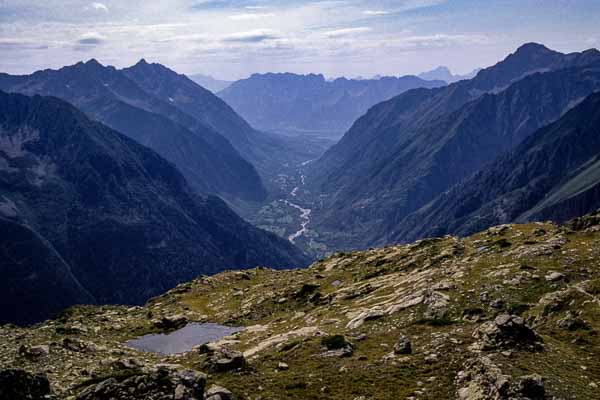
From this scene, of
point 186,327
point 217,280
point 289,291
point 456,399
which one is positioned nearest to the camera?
point 456,399

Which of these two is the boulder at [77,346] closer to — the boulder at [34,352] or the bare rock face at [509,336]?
the boulder at [34,352]

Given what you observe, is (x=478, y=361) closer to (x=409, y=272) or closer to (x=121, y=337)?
(x=409, y=272)

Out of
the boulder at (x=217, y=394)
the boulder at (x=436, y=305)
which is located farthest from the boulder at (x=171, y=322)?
the boulder at (x=217, y=394)

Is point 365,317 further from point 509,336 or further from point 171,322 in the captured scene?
point 171,322

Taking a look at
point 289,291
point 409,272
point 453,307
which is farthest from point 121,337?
point 453,307

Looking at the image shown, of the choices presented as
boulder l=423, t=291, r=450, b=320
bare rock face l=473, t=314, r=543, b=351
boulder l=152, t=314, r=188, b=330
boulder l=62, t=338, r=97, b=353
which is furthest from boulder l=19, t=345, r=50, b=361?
bare rock face l=473, t=314, r=543, b=351

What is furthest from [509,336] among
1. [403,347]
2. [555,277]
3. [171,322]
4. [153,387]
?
[171,322]
